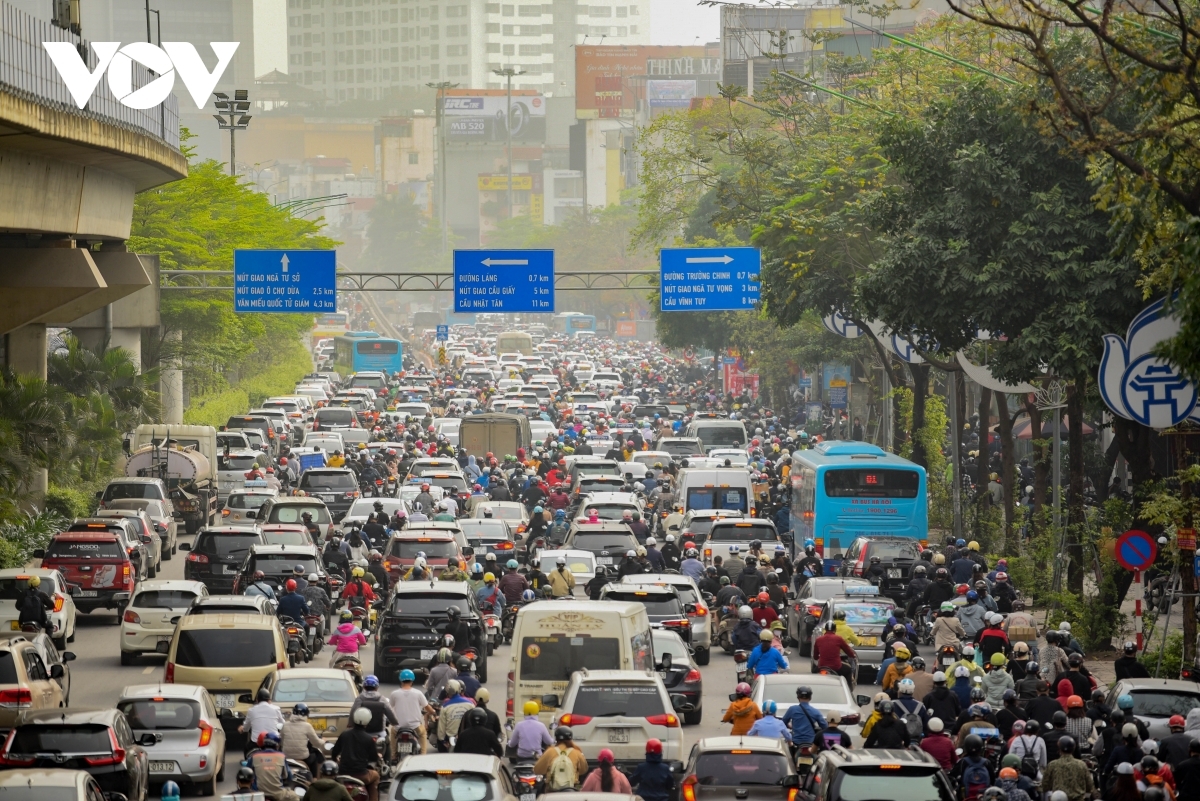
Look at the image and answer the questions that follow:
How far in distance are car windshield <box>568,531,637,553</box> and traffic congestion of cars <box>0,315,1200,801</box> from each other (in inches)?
1.5

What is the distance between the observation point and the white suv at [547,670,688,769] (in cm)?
1628

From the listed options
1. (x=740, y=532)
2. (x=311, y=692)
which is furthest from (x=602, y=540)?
(x=311, y=692)

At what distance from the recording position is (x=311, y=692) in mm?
18688

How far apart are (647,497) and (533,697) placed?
24325mm

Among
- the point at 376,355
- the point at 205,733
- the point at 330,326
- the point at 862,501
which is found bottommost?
the point at 205,733

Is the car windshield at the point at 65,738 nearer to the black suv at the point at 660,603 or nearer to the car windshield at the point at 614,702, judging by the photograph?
the car windshield at the point at 614,702

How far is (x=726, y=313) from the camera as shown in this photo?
71.0m

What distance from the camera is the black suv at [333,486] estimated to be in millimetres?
41562

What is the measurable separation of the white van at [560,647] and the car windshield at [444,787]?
4.40 metres

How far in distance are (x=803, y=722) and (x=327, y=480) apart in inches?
1036

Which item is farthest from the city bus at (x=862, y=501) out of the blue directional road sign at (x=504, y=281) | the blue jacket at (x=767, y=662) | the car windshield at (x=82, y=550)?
the blue directional road sign at (x=504, y=281)

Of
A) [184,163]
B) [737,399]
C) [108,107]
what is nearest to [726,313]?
[737,399]

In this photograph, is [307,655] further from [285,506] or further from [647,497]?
[647,497]

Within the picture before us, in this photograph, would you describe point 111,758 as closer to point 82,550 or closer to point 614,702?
point 614,702
